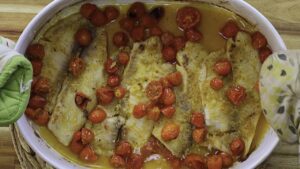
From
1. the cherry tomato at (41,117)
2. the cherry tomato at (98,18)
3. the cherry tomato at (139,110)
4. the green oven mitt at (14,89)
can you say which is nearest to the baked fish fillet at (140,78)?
the cherry tomato at (139,110)

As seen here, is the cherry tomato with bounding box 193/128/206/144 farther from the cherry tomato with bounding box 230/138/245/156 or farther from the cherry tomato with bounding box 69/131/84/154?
the cherry tomato with bounding box 69/131/84/154

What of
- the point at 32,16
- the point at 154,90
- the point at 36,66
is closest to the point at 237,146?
the point at 154,90

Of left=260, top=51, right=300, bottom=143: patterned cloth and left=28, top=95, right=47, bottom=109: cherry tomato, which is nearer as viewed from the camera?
left=260, top=51, right=300, bottom=143: patterned cloth

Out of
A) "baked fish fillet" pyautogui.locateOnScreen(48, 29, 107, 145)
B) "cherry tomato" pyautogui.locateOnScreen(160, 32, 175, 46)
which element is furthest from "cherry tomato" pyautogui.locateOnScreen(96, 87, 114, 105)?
"cherry tomato" pyautogui.locateOnScreen(160, 32, 175, 46)

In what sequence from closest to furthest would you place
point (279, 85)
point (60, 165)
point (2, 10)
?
point (279, 85)
point (60, 165)
point (2, 10)

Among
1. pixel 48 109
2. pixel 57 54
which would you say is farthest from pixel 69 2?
pixel 48 109

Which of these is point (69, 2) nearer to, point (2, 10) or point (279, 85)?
point (2, 10)
